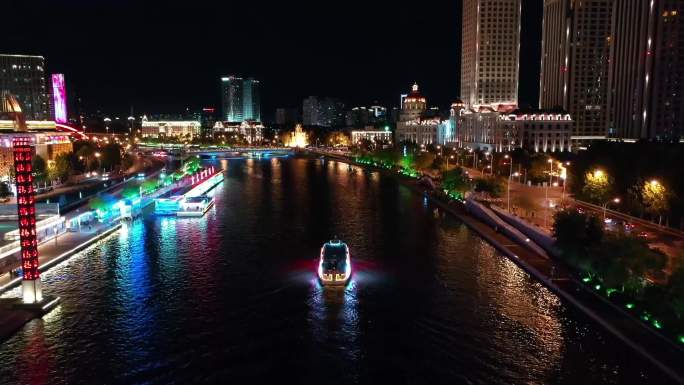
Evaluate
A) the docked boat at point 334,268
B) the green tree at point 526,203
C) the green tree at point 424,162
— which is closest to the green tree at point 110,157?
the green tree at point 424,162

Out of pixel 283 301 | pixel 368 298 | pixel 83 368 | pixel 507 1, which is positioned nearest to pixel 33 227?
pixel 83 368

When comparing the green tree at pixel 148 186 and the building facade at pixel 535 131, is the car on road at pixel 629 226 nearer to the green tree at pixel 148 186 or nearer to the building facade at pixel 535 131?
the green tree at pixel 148 186

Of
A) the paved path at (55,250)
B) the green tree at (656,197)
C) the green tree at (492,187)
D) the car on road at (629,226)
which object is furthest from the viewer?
the green tree at (492,187)

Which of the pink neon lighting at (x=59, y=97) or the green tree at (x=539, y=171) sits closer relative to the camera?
the green tree at (x=539, y=171)

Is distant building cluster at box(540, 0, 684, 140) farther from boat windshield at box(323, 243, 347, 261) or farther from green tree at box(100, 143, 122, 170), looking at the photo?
boat windshield at box(323, 243, 347, 261)

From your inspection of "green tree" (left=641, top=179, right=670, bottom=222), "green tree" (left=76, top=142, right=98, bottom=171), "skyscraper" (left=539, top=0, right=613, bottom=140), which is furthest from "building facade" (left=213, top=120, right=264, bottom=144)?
"green tree" (left=641, top=179, right=670, bottom=222)

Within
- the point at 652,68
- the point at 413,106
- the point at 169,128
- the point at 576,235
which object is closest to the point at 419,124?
the point at 413,106
